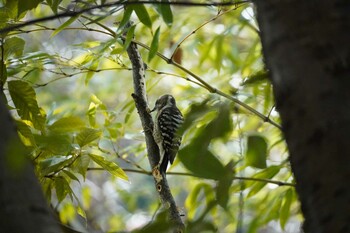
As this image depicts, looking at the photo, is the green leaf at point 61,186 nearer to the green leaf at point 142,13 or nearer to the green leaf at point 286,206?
the green leaf at point 142,13

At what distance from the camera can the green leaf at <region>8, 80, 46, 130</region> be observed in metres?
1.29

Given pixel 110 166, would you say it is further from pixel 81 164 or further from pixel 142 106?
pixel 142 106

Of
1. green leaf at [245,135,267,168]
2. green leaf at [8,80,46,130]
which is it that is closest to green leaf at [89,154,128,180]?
green leaf at [8,80,46,130]

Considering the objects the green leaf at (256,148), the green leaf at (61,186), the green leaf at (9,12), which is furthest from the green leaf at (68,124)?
the green leaf at (256,148)

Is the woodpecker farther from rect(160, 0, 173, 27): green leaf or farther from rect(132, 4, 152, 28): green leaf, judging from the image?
rect(160, 0, 173, 27): green leaf

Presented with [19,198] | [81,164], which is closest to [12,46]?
[81,164]

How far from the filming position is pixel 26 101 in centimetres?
130

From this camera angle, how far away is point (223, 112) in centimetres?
69

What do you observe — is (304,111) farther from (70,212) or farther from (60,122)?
(70,212)

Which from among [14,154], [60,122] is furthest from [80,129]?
[14,154]

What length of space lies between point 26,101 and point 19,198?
0.75 metres

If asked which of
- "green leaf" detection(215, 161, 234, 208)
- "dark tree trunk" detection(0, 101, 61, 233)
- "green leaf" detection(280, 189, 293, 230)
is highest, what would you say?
"green leaf" detection(280, 189, 293, 230)

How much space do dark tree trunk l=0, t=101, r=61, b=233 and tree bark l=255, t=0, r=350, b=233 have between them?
240 millimetres

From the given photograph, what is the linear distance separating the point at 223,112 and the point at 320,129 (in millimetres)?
137
